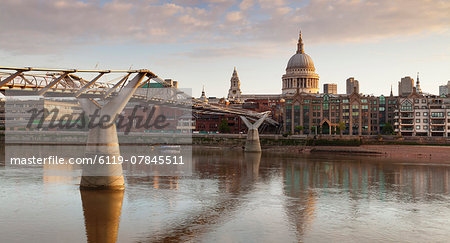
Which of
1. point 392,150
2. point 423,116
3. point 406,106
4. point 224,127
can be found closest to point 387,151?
point 392,150

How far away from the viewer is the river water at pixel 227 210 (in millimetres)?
28938

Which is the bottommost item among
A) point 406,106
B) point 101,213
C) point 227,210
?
point 227,210

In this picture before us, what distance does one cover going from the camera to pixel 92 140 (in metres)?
42.2

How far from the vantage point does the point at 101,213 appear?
34.1 meters

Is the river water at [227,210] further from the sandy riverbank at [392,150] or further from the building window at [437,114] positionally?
the building window at [437,114]

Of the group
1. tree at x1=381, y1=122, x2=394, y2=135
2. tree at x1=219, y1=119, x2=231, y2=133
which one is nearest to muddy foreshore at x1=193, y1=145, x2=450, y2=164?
tree at x1=381, y1=122, x2=394, y2=135

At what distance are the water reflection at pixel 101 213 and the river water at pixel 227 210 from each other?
62mm

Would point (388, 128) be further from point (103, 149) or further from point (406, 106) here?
point (103, 149)

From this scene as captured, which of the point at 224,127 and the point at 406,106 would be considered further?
the point at 224,127

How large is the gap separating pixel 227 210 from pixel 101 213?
9.52 metres

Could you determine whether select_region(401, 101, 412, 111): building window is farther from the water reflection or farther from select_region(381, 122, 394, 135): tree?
the water reflection

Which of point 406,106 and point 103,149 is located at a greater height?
point 406,106

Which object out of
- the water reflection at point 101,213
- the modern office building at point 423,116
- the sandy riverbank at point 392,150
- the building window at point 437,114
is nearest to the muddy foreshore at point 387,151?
the sandy riverbank at point 392,150

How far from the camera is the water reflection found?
2834 cm
